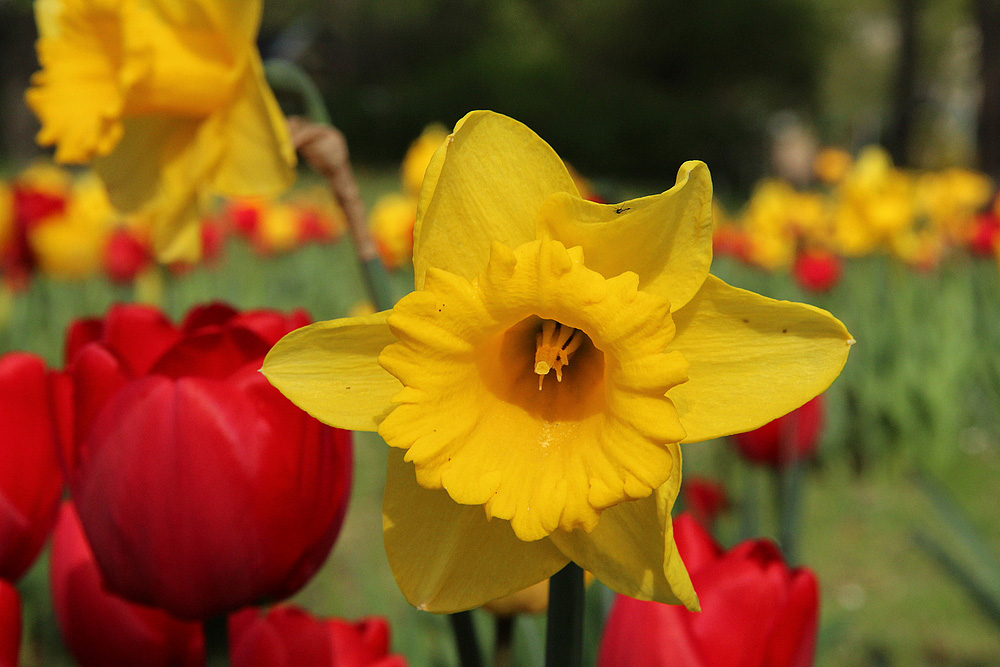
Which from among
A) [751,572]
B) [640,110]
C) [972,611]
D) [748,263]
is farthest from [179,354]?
[640,110]

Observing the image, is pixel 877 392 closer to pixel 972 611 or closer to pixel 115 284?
pixel 972 611

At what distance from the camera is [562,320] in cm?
36

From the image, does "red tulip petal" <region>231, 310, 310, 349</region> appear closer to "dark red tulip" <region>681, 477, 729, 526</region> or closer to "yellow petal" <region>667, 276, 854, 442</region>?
"yellow petal" <region>667, 276, 854, 442</region>

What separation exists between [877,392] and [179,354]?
2168mm

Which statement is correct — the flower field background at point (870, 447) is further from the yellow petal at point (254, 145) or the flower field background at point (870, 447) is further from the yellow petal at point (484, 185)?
the yellow petal at point (484, 185)

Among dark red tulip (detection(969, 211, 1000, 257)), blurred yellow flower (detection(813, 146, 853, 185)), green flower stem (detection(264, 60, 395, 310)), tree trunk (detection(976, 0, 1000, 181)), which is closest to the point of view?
green flower stem (detection(264, 60, 395, 310))

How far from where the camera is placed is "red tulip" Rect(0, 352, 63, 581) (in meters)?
0.41

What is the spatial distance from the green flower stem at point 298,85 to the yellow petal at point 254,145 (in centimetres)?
1

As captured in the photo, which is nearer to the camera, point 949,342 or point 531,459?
point 531,459

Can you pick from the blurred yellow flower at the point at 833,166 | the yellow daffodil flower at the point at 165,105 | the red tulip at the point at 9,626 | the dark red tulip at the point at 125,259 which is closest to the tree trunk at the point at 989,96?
the blurred yellow flower at the point at 833,166

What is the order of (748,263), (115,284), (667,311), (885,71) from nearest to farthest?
(667,311) < (115,284) < (748,263) < (885,71)

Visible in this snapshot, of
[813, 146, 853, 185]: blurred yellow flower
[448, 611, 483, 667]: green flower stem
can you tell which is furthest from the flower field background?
[813, 146, 853, 185]: blurred yellow flower

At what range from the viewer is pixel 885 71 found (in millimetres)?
20156

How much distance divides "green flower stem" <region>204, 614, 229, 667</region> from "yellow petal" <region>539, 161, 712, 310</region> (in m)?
0.24
